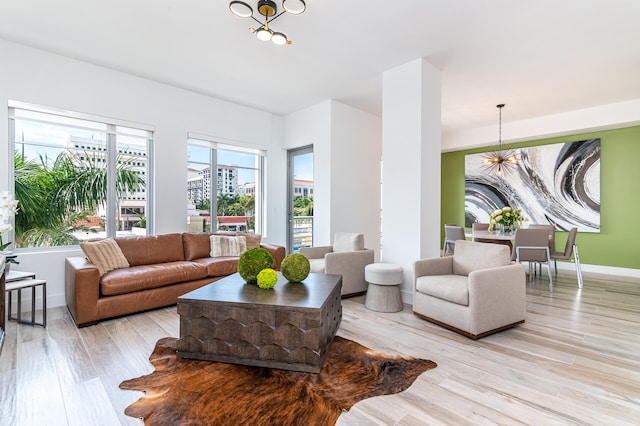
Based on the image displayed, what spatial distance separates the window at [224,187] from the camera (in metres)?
5.03

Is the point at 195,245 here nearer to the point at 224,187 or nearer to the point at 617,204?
the point at 224,187

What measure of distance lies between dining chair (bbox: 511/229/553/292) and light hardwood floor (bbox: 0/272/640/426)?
1.03 metres

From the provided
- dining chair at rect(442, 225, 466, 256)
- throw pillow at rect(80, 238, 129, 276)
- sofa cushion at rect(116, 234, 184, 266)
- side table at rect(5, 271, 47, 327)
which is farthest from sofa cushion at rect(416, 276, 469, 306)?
side table at rect(5, 271, 47, 327)

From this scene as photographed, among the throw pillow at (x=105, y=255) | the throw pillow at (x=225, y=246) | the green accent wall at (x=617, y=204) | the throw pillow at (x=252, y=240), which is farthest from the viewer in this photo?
the green accent wall at (x=617, y=204)

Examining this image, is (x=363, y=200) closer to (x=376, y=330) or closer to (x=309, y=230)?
(x=309, y=230)

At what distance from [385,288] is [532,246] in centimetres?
255

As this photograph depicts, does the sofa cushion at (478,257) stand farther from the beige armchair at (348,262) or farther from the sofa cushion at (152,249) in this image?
the sofa cushion at (152,249)

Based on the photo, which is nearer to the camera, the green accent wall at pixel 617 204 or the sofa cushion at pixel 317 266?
the sofa cushion at pixel 317 266

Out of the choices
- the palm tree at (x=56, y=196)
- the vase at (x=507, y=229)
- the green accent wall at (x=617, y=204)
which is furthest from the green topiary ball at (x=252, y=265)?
the green accent wall at (x=617, y=204)

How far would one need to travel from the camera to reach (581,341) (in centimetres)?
273

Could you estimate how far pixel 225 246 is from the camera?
4547 mm

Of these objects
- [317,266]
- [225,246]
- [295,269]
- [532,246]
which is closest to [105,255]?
[225,246]

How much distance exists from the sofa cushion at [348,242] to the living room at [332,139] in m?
0.32

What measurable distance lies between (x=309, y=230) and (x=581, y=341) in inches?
161
